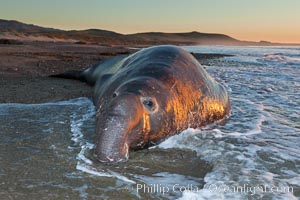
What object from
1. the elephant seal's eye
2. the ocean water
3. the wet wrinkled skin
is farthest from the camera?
the elephant seal's eye

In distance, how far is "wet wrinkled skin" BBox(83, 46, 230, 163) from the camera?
3.61m

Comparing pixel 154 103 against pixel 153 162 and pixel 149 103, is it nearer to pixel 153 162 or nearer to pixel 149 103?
pixel 149 103

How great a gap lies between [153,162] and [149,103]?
68cm

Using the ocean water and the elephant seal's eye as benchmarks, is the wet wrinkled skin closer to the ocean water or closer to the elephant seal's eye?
the elephant seal's eye

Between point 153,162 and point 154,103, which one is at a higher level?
point 154,103

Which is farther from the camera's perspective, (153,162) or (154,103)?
(154,103)

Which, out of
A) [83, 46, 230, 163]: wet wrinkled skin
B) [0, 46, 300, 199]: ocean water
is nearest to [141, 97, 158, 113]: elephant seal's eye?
[83, 46, 230, 163]: wet wrinkled skin

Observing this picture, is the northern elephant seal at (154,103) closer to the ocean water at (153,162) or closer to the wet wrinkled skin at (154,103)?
the wet wrinkled skin at (154,103)

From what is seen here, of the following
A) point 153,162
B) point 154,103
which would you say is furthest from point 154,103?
point 153,162

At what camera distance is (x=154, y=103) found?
4160mm

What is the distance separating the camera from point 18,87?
7.56 metres

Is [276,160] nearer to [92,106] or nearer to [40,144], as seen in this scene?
[40,144]

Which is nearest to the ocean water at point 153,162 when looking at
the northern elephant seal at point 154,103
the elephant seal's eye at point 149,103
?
the northern elephant seal at point 154,103

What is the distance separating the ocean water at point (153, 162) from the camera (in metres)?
2.96
